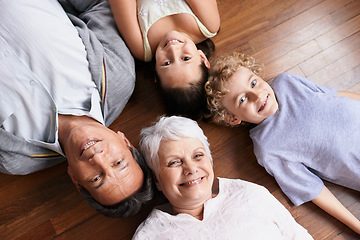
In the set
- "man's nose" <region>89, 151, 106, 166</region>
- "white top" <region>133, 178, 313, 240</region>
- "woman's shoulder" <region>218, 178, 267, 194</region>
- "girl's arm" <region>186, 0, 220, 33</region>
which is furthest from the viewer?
"girl's arm" <region>186, 0, 220, 33</region>

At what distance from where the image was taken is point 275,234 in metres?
1.21

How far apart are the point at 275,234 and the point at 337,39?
1.07 m

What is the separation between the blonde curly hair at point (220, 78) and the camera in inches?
53.1

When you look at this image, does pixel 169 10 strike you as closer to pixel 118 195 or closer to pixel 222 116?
pixel 222 116

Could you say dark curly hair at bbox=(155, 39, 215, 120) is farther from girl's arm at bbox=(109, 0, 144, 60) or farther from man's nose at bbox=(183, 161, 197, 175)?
man's nose at bbox=(183, 161, 197, 175)

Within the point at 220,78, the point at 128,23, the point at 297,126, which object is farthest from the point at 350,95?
the point at 128,23

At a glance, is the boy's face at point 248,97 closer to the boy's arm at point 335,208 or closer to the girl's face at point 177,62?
the girl's face at point 177,62

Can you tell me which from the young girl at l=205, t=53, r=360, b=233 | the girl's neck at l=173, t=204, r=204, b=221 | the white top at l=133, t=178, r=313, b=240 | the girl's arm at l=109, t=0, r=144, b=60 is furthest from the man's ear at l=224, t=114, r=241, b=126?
the girl's arm at l=109, t=0, r=144, b=60

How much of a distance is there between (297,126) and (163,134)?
2.16 feet

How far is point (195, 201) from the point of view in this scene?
1169 mm

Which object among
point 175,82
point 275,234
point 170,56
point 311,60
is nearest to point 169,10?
point 170,56

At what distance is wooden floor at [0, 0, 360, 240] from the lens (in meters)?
1.41

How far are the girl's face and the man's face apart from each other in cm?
39

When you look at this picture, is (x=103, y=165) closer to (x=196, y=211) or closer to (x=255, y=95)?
(x=196, y=211)
